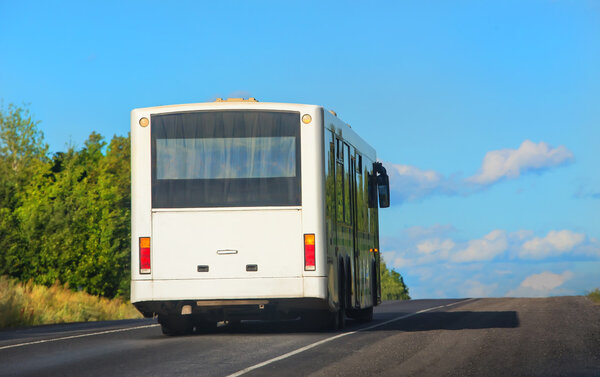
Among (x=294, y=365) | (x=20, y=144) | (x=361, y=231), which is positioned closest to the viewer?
(x=294, y=365)

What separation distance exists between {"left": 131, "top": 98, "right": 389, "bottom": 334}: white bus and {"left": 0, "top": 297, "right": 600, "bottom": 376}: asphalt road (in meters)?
0.76

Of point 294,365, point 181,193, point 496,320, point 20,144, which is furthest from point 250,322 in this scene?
point 20,144

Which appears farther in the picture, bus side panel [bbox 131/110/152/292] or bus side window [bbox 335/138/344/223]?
bus side window [bbox 335/138/344/223]

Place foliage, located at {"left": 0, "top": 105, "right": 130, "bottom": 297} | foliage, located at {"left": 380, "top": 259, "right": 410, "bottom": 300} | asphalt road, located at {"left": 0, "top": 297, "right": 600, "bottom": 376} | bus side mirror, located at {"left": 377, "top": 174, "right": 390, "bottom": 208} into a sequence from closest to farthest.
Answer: asphalt road, located at {"left": 0, "top": 297, "right": 600, "bottom": 376}
bus side mirror, located at {"left": 377, "top": 174, "right": 390, "bottom": 208}
foliage, located at {"left": 0, "top": 105, "right": 130, "bottom": 297}
foliage, located at {"left": 380, "top": 259, "right": 410, "bottom": 300}

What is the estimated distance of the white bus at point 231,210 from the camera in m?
16.1

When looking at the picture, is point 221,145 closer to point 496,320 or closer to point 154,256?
point 154,256

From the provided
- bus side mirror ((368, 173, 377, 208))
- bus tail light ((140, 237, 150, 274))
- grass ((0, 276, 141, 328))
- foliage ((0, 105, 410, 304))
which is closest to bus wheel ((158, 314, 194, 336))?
bus tail light ((140, 237, 150, 274))

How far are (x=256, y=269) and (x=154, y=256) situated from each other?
64.0 inches

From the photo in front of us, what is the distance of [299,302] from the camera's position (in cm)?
1620

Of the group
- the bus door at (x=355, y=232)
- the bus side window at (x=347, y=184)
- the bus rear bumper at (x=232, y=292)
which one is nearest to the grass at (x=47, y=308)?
the bus door at (x=355, y=232)

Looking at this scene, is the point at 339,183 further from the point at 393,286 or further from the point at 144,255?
the point at 393,286

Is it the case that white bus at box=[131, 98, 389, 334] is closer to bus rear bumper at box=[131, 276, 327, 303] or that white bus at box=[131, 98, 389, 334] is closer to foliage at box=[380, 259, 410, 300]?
bus rear bumper at box=[131, 276, 327, 303]

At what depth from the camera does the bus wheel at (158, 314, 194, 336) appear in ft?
57.6

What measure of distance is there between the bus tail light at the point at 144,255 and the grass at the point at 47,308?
1061 centimetres
